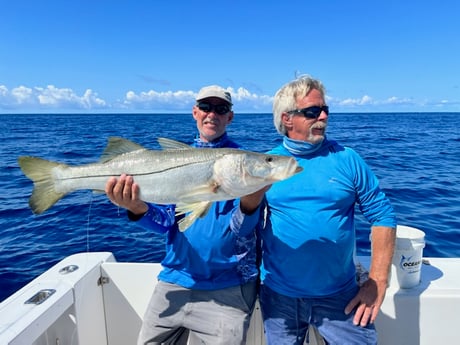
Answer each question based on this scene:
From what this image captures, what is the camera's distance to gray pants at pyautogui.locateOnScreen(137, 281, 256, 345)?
310 centimetres

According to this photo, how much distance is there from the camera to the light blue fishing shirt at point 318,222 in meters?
3.04

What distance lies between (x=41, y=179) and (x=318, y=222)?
7.58 ft

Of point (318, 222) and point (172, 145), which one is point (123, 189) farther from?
point (318, 222)

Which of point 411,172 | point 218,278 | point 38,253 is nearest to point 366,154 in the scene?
point 411,172

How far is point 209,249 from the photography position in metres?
3.14

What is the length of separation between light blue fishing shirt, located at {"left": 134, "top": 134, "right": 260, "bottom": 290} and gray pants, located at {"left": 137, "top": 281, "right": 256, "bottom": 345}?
0.08 meters

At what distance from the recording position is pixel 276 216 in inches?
126

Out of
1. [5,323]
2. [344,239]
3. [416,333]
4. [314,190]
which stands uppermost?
[314,190]

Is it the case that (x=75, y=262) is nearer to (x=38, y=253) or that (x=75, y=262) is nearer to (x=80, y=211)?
(x=38, y=253)

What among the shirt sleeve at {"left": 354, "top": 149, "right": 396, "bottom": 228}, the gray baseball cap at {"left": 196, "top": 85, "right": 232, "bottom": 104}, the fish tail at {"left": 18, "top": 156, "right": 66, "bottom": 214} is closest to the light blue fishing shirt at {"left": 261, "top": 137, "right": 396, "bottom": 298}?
the shirt sleeve at {"left": 354, "top": 149, "right": 396, "bottom": 228}

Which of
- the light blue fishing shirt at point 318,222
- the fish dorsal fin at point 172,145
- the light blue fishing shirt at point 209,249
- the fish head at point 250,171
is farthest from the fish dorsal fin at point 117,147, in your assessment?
the light blue fishing shirt at point 318,222

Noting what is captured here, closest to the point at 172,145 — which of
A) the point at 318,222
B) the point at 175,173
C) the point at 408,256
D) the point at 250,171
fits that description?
the point at 175,173

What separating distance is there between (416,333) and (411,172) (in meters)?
12.3

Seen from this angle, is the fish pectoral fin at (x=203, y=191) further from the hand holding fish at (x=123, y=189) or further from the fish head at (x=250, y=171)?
the hand holding fish at (x=123, y=189)
